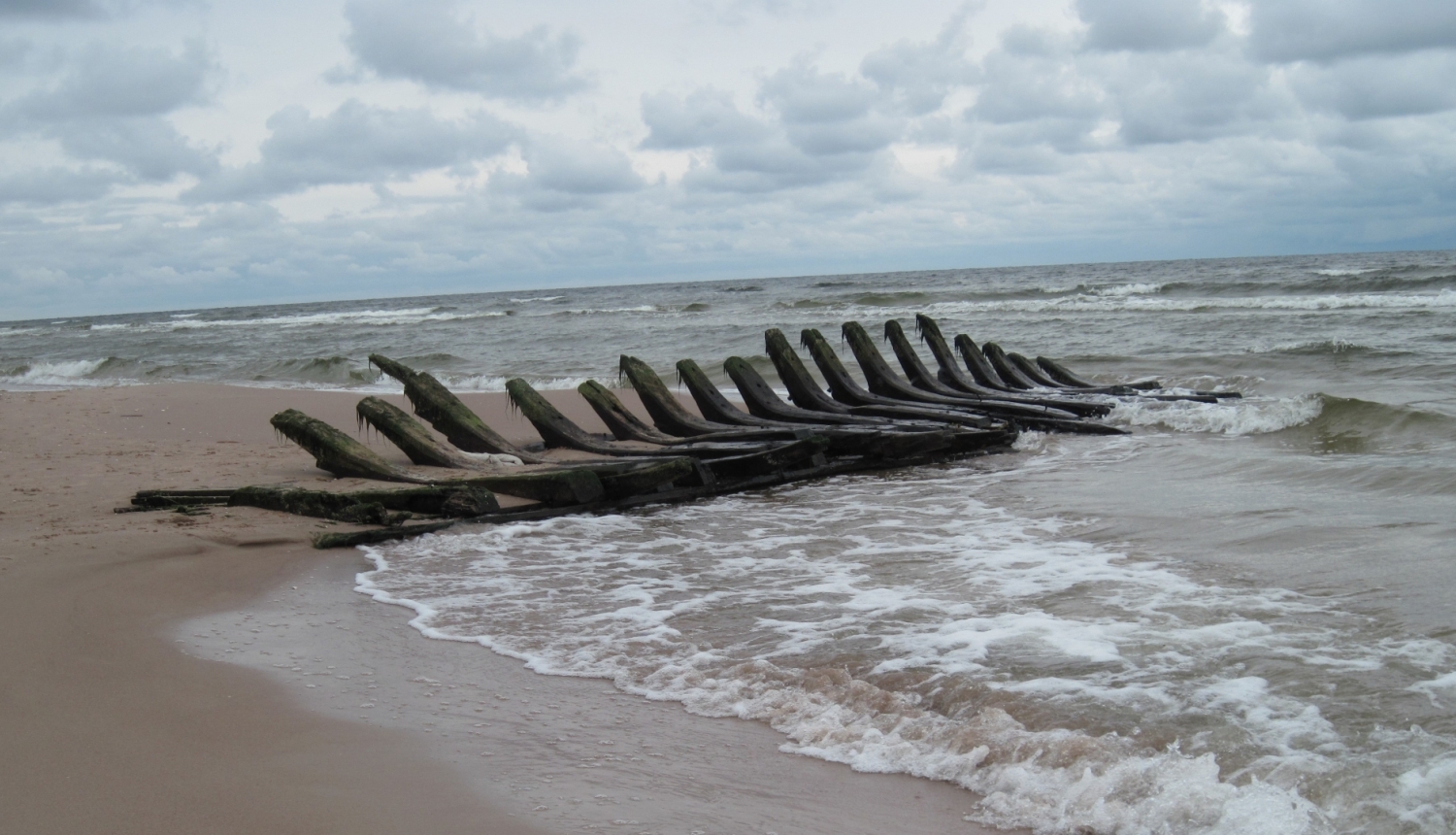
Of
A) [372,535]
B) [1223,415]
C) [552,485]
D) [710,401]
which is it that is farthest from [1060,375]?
[372,535]

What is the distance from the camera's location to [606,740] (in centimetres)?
320

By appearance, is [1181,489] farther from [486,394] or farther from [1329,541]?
[486,394]

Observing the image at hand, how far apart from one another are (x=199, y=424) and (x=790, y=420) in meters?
6.68

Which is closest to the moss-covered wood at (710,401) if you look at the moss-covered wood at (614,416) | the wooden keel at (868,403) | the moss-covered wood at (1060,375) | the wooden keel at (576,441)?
the moss-covered wood at (614,416)

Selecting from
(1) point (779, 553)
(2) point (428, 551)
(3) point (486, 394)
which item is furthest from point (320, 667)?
(3) point (486, 394)

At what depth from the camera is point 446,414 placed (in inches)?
297

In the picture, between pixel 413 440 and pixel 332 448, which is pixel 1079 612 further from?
pixel 332 448

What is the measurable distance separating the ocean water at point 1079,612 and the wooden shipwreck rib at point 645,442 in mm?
229

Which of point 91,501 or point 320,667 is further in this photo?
point 91,501

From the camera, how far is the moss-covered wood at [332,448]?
686 centimetres

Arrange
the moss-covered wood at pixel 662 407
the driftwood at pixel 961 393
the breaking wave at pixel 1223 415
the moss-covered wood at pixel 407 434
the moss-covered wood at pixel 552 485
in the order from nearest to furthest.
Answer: the moss-covered wood at pixel 552 485
the moss-covered wood at pixel 407 434
the moss-covered wood at pixel 662 407
the breaking wave at pixel 1223 415
the driftwood at pixel 961 393

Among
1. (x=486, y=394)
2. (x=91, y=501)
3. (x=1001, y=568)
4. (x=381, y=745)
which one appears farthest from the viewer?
(x=486, y=394)

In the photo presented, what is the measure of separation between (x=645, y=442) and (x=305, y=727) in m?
5.18

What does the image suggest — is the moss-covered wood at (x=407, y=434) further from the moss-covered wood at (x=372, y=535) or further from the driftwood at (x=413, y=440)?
the moss-covered wood at (x=372, y=535)
